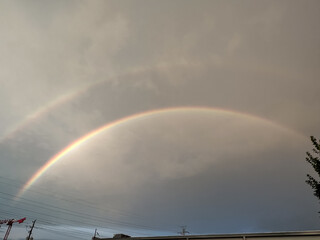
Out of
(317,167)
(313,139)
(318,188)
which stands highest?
(313,139)

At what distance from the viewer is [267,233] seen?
12.3m

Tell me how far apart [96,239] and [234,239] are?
597 inches

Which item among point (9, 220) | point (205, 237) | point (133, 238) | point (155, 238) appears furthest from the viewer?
point (9, 220)

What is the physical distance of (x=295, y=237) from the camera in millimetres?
11453

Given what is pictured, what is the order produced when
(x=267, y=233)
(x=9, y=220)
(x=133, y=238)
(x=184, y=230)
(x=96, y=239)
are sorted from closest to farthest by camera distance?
(x=267, y=233), (x=133, y=238), (x=96, y=239), (x=9, y=220), (x=184, y=230)

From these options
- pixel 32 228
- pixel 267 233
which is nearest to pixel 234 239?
pixel 267 233

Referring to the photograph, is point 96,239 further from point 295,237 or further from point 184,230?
point 184,230

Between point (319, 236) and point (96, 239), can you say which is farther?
point (96, 239)

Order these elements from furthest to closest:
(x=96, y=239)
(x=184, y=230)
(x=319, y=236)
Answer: (x=184, y=230)
(x=96, y=239)
(x=319, y=236)

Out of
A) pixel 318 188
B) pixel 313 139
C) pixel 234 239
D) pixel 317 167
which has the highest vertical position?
pixel 313 139

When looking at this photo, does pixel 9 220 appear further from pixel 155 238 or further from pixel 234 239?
pixel 234 239

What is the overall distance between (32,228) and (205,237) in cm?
5093

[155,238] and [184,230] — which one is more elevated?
[184,230]

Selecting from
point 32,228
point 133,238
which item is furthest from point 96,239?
point 32,228
